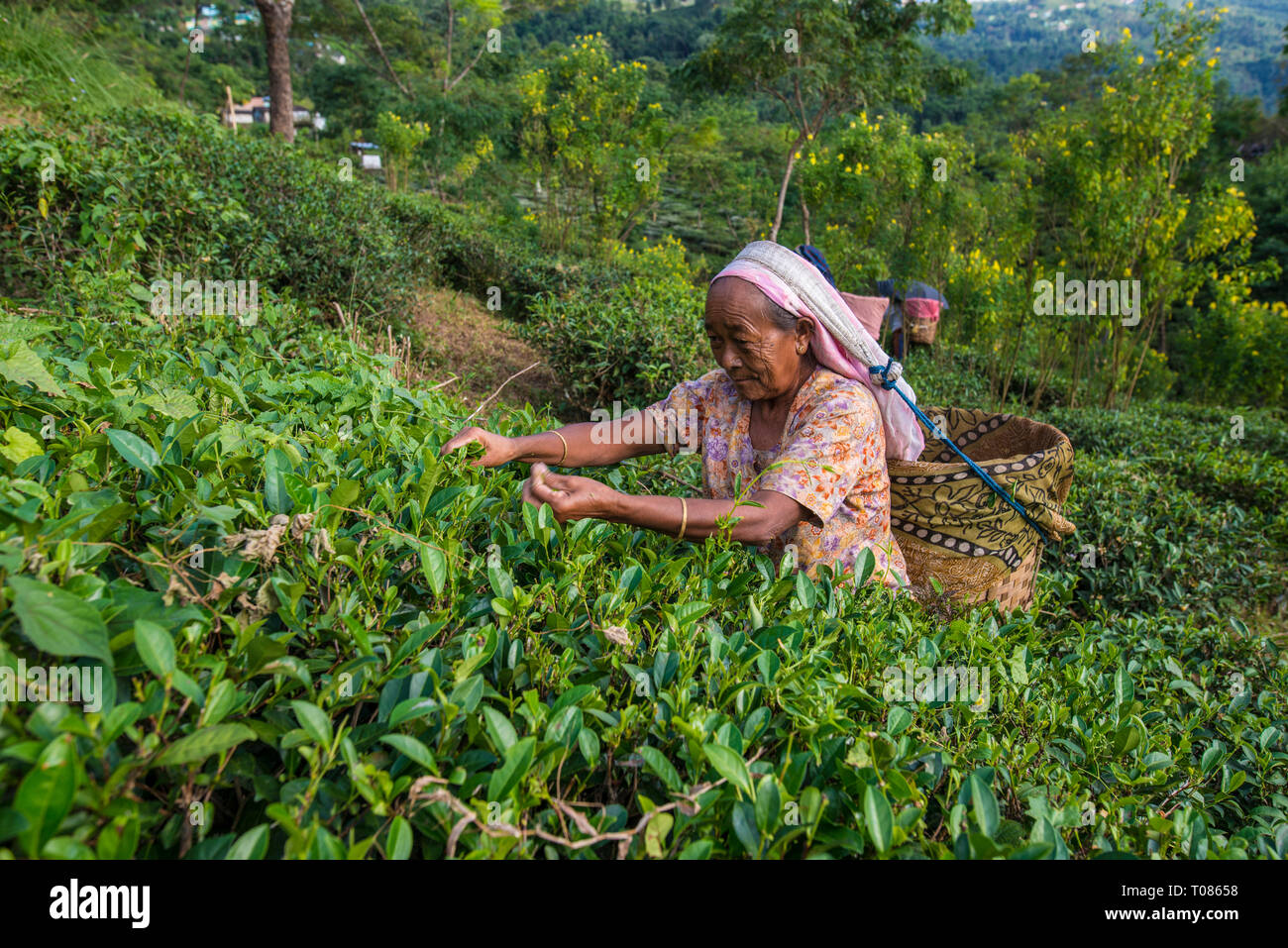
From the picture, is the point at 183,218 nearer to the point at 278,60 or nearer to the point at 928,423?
the point at 928,423

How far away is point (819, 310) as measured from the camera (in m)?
2.04

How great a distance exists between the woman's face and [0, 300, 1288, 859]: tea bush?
66 cm

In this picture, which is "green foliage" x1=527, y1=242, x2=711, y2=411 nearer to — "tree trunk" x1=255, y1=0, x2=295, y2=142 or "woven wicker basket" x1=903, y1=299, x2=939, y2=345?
"woven wicker basket" x1=903, y1=299, x2=939, y2=345

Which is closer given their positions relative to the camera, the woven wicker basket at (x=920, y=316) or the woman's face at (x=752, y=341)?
the woman's face at (x=752, y=341)

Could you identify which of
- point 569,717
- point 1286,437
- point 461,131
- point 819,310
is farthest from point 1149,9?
point 461,131

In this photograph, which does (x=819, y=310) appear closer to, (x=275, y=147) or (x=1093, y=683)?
(x=1093, y=683)

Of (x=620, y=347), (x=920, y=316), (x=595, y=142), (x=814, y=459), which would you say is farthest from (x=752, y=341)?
(x=595, y=142)

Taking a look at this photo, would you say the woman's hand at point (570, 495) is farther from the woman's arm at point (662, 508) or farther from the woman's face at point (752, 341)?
the woman's face at point (752, 341)

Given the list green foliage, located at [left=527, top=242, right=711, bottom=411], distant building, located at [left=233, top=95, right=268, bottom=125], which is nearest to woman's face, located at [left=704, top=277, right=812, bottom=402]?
green foliage, located at [left=527, top=242, right=711, bottom=411]

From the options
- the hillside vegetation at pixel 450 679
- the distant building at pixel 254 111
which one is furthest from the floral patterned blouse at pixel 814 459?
the distant building at pixel 254 111

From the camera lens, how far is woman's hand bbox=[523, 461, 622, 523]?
4.75 ft

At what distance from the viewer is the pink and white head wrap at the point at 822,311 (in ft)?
6.50

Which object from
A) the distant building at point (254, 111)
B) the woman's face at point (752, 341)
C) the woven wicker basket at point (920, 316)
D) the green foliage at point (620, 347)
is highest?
the distant building at point (254, 111)
